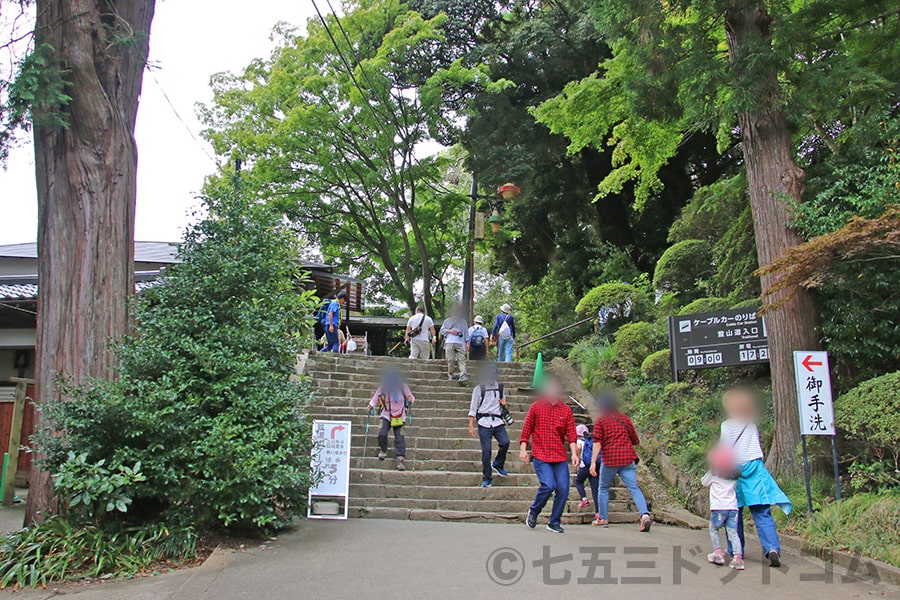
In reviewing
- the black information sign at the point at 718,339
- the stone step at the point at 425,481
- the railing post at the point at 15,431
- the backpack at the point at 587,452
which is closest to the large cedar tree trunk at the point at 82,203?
the railing post at the point at 15,431

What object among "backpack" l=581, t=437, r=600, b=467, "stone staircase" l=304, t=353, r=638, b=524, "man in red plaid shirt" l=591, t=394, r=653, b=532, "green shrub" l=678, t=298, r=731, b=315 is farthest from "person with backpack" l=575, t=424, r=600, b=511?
"green shrub" l=678, t=298, r=731, b=315

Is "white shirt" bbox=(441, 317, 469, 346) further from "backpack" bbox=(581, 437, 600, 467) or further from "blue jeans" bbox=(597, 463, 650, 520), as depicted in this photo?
Answer: "blue jeans" bbox=(597, 463, 650, 520)

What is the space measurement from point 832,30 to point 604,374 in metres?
7.18

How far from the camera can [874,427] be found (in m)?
7.09

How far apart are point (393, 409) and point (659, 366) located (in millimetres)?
5390

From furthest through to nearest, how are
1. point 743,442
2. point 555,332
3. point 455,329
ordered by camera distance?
point 555,332 → point 455,329 → point 743,442

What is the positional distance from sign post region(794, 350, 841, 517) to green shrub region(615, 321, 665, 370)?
559 centimetres

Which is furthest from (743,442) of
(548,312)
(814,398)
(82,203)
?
(548,312)

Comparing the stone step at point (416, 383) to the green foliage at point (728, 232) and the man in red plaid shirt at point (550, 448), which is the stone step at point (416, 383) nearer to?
the green foliage at point (728, 232)

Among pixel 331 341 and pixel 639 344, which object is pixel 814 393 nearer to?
pixel 639 344

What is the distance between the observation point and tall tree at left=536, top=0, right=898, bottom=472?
8781 millimetres

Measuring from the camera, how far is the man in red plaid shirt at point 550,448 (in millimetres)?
7496

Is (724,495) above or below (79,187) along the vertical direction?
below

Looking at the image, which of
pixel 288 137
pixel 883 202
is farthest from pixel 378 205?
pixel 883 202
